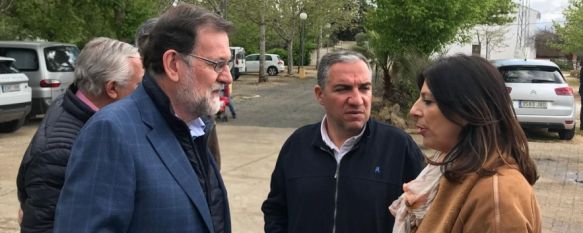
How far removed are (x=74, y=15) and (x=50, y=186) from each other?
16.6 meters

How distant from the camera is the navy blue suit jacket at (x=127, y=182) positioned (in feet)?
5.29

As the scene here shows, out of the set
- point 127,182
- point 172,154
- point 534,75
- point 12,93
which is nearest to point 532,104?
point 534,75

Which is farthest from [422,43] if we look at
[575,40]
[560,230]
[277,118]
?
[575,40]

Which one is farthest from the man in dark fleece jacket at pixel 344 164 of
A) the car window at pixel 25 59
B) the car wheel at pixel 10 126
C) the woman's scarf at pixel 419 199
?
the car window at pixel 25 59

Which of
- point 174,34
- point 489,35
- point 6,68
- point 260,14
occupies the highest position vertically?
point 260,14

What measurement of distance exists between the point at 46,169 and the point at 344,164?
1.22 m

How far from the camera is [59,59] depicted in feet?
41.3

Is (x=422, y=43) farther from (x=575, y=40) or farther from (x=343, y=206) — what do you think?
(x=575, y=40)

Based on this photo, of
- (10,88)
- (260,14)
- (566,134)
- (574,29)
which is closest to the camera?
(10,88)

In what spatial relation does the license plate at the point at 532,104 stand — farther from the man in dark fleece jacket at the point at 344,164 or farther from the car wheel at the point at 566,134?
the man in dark fleece jacket at the point at 344,164

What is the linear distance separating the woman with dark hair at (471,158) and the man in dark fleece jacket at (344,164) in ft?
1.60

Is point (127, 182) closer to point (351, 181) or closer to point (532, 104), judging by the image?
point (351, 181)

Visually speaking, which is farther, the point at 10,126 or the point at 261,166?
the point at 10,126

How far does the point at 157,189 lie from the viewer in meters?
1.68
